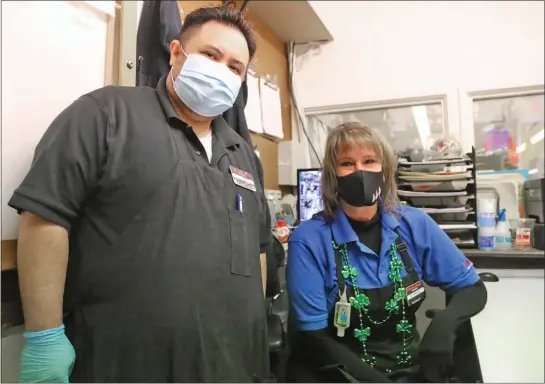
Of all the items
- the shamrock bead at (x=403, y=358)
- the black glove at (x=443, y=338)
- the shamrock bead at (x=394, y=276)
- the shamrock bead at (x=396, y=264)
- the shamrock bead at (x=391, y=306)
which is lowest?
the shamrock bead at (x=403, y=358)

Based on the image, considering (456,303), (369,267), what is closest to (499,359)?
(456,303)

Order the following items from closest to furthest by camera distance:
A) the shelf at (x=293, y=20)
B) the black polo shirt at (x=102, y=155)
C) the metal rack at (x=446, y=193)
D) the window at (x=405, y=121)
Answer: the black polo shirt at (x=102, y=155)
the metal rack at (x=446, y=193)
the window at (x=405, y=121)
the shelf at (x=293, y=20)

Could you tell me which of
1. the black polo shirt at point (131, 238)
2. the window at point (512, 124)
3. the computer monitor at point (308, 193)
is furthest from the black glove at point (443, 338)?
the window at point (512, 124)

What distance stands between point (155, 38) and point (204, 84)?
24cm

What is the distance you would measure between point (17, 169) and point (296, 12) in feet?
4.23

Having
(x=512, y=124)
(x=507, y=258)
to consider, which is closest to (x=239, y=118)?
(x=507, y=258)

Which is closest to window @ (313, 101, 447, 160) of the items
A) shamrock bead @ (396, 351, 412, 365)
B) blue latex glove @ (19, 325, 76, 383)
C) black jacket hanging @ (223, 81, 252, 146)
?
black jacket hanging @ (223, 81, 252, 146)

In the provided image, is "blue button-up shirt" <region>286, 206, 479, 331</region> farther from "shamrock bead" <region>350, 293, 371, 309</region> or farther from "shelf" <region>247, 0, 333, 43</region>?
"shelf" <region>247, 0, 333, 43</region>

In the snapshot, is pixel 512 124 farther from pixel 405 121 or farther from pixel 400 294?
pixel 400 294

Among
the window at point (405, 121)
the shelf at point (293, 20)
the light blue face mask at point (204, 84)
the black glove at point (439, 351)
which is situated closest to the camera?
the light blue face mask at point (204, 84)

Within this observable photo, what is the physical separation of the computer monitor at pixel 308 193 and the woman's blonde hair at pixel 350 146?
4cm

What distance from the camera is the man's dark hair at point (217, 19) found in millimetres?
598

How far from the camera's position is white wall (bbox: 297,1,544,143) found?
1502 mm

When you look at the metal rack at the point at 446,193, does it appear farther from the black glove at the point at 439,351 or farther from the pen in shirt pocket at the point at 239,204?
the pen in shirt pocket at the point at 239,204
